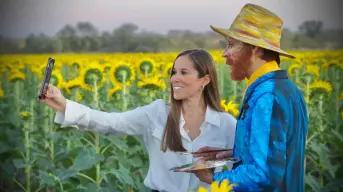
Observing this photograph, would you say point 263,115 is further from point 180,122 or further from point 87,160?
point 87,160

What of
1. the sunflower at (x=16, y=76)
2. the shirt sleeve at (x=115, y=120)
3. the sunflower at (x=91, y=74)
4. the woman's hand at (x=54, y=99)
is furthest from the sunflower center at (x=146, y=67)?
the woman's hand at (x=54, y=99)

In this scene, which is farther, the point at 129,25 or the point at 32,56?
the point at 32,56

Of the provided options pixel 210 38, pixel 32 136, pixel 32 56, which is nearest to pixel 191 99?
pixel 210 38

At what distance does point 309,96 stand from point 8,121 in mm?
867

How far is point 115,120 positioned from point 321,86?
2.41 ft

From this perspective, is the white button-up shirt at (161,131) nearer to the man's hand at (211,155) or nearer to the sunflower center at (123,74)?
the man's hand at (211,155)

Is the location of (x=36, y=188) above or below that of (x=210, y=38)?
below

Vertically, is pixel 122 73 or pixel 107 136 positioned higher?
pixel 122 73

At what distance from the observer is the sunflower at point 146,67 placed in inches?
64.4

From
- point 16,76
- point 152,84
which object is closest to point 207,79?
point 152,84

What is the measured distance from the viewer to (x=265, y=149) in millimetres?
764

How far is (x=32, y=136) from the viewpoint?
1.79 metres

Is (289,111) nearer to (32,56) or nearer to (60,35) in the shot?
(60,35)

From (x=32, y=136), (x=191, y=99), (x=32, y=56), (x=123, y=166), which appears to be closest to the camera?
(x=191, y=99)
